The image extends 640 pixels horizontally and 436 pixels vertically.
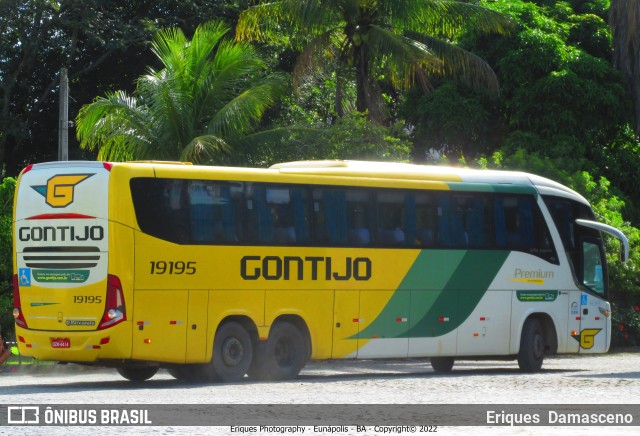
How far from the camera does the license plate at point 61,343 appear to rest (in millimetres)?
16344

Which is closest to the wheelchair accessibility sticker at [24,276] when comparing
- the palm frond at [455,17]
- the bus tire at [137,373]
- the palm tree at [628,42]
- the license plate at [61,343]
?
the license plate at [61,343]

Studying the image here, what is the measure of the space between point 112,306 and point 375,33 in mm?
13870

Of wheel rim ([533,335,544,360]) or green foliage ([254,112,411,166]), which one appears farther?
green foliage ([254,112,411,166])

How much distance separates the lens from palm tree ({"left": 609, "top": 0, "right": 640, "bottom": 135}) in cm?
3441

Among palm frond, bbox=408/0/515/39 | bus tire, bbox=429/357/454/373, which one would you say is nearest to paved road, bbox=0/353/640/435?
bus tire, bbox=429/357/454/373

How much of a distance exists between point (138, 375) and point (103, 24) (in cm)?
2003

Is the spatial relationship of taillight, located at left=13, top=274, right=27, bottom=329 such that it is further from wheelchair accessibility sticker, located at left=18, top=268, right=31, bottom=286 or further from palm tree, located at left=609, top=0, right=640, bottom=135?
palm tree, located at left=609, top=0, right=640, bottom=135

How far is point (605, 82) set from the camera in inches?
1353

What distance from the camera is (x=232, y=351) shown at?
58.4 ft

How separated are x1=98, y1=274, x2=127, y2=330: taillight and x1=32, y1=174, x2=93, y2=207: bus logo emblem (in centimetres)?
126

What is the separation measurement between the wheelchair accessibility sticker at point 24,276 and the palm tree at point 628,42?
2178 centimetres

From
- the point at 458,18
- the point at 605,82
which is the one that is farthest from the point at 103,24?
the point at 605,82

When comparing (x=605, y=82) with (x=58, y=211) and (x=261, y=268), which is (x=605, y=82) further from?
(x=58, y=211)

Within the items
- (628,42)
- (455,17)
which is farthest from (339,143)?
(628,42)
